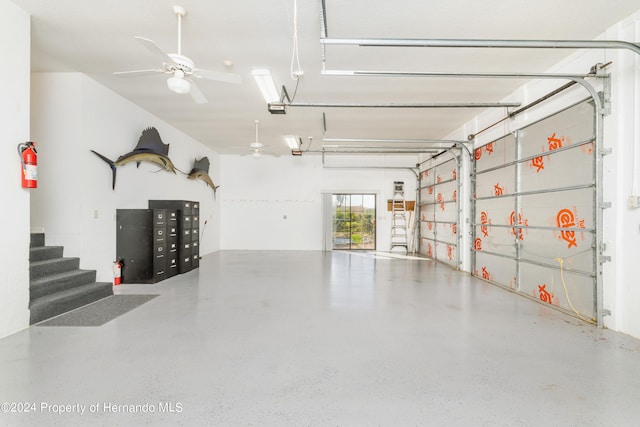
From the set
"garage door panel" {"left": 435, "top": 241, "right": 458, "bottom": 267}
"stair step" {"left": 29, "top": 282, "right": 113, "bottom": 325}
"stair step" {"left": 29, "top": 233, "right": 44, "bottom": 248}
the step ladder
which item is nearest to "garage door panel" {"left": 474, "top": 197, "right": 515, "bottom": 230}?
"garage door panel" {"left": 435, "top": 241, "right": 458, "bottom": 267}

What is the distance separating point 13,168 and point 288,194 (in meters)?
7.18

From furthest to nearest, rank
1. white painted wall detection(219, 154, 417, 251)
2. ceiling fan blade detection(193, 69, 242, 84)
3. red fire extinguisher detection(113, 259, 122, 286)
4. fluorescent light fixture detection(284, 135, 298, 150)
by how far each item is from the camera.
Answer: white painted wall detection(219, 154, 417, 251) → fluorescent light fixture detection(284, 135, 298, 150) → red fire extinguisher detection(113, 259, 122, 286) → ceiling fan blade detection(193, 69, 242, 84)

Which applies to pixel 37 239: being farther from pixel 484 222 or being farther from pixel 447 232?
pixel 447 232

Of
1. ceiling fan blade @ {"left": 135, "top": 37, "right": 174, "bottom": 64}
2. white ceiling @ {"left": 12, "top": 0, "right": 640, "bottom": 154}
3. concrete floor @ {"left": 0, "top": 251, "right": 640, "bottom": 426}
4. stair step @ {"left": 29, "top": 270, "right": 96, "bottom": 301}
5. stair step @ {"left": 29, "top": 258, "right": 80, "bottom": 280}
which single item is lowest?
concrete floor @ {"left": 0, "top": 251, "right": 640, "bottom": 426}

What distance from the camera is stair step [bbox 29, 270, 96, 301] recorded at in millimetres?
3410

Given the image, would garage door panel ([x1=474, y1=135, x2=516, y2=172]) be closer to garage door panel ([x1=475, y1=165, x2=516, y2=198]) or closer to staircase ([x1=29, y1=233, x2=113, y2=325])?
garage door panel ([x1=475, y1=165, x2=516, y2=198])

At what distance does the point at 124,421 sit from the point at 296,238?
818 centimetres

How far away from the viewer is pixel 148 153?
18.9 feet

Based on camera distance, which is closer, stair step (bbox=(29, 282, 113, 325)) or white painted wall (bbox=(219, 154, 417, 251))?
stair step (bbox=(29, 282, 113, 325))

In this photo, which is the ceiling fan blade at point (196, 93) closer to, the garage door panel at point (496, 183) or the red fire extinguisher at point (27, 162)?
the red fire extinguisher at point (27, 162)

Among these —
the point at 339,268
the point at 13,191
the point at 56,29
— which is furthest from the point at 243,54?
the point at 339,268

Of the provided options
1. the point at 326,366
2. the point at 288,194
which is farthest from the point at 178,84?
the point at 288,194

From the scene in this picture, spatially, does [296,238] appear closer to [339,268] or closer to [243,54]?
[339,268]

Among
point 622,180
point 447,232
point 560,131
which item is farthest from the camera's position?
point 447,232
